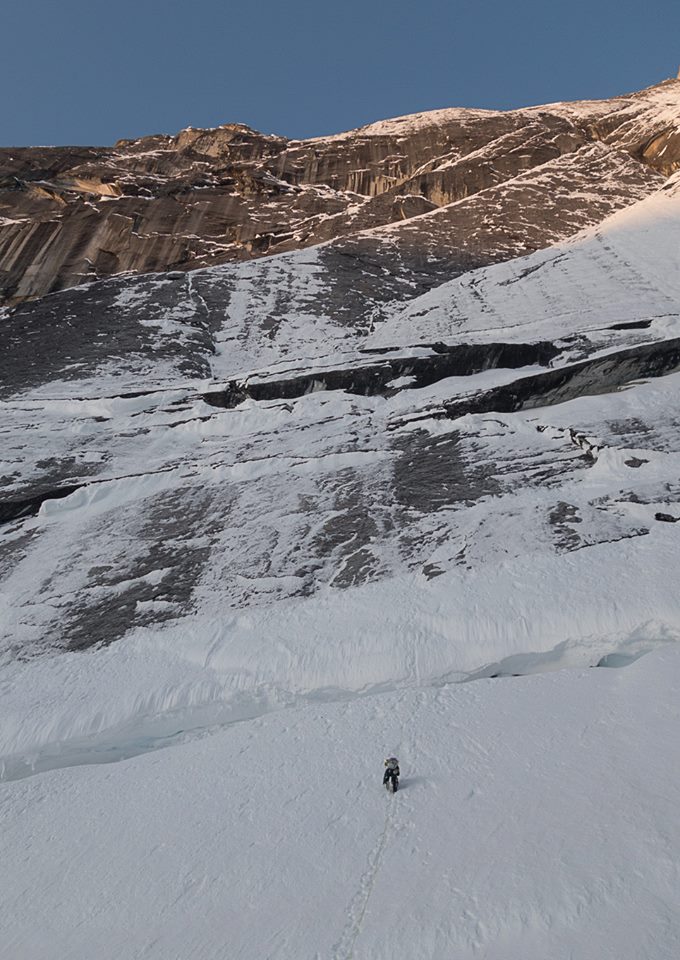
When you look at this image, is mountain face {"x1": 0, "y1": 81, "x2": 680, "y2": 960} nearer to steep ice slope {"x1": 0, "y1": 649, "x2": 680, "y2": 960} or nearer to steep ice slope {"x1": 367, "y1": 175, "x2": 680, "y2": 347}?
steep ice slope {"x1": 0, "y1": 649, "x2": 680, "y2": 960}

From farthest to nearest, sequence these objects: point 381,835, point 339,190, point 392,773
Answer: point 339,190
point 392,773
point 381,835

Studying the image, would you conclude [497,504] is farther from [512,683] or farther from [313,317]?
[313,317]

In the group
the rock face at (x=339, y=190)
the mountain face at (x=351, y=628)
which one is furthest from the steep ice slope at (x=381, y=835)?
the rock face at (x=339, y=190)

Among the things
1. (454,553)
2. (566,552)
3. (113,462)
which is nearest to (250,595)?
(454,553)

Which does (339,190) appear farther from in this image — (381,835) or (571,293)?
(381,835)

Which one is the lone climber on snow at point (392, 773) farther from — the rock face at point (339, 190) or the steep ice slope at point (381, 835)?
the rock face at point (339, 190)

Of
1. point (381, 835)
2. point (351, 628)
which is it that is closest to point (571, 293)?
point (351, 628)

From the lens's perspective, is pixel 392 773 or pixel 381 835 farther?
pixel 392 773
